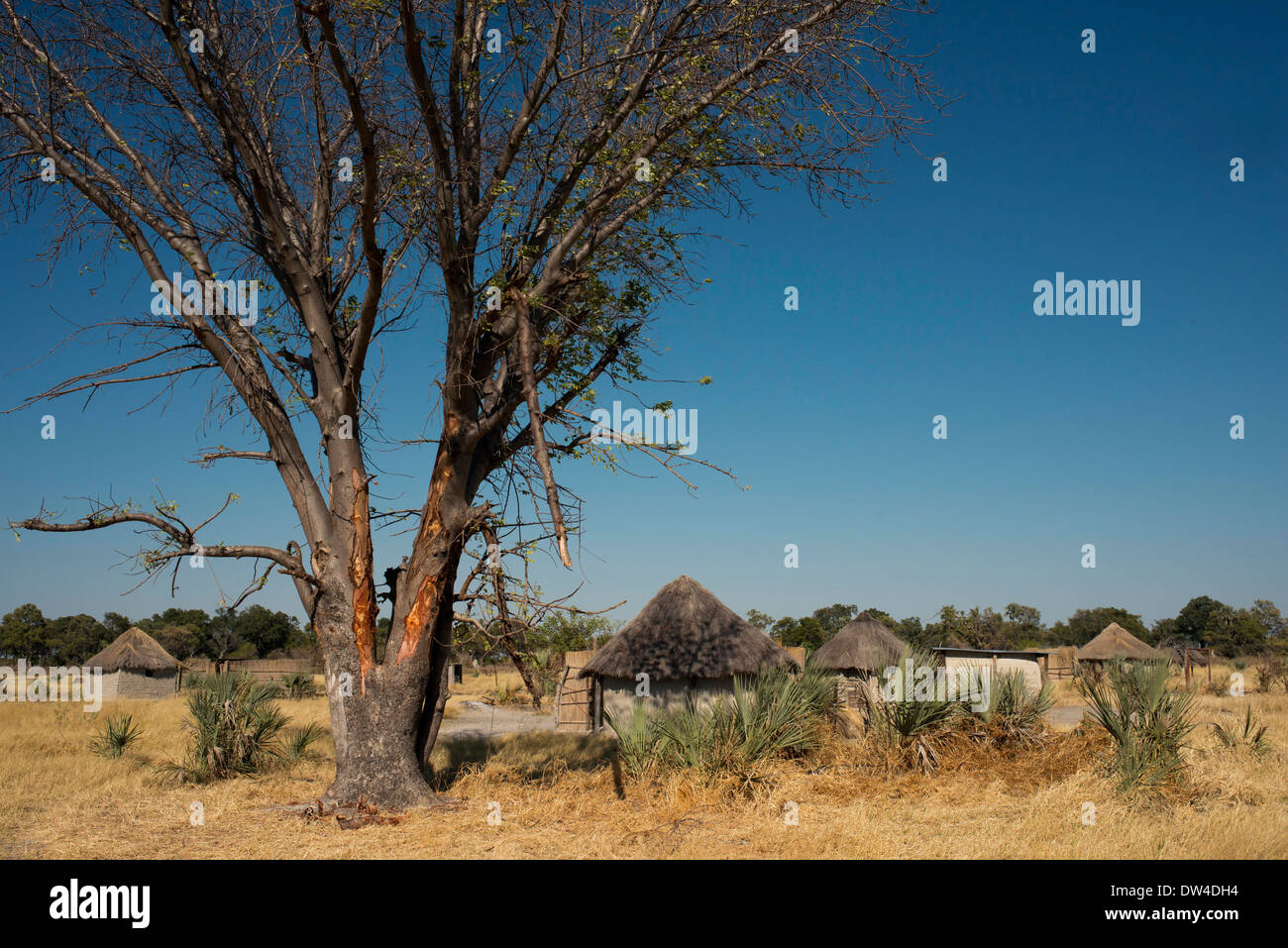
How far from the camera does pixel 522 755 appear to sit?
13.1 metres

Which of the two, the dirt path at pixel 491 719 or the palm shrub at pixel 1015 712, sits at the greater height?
the palm shrub at pixel 1015 712

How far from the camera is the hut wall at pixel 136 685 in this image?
3038cm

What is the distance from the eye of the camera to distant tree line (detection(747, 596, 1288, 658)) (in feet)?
158

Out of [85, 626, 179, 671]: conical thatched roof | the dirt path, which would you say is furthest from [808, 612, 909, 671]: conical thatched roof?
[85, 626, 179, 671]: conical thatched roof

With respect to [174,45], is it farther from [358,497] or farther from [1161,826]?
[1161,826]

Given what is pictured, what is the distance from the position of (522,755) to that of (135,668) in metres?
24.5

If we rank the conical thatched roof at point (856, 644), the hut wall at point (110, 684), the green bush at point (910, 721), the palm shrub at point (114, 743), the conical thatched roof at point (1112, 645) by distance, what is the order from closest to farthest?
1. the green bush at point (910, 721)
2. the palm shrub at point (114, 743)
3. the conical thatched roof at point (856, 644)
4. the hut wall at point (110, 684)
5. the conical thatched roof at point (1112, 645)

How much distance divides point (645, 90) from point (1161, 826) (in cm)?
787

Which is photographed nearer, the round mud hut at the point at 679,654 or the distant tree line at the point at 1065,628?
the round mud hut at the point at 679,654

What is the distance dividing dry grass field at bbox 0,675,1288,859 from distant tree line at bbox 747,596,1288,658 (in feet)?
90.4

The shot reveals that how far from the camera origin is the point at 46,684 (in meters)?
24.0

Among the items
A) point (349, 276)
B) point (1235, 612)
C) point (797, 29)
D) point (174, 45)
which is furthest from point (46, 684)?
point (1235, 612)

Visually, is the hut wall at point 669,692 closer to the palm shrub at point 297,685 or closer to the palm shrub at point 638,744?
the palm shrub at point 638,744

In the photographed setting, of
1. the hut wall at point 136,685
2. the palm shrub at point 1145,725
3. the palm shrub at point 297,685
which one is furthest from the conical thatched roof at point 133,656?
the palm shrub at point 1145,725
